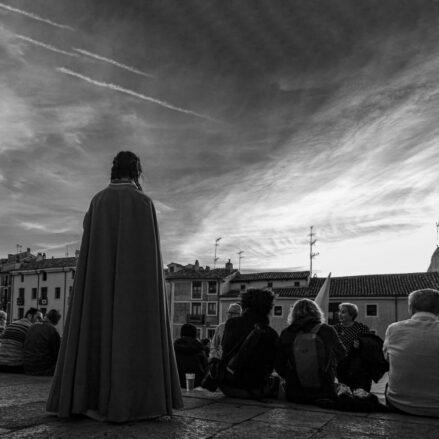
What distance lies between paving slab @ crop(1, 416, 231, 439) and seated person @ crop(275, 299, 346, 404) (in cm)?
151

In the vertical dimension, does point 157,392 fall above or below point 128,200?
below

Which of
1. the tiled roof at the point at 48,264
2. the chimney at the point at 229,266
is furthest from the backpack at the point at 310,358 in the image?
the tiled roof at the point at 48,264

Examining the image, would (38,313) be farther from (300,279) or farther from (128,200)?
(300,279)

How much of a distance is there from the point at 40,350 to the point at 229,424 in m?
4.77

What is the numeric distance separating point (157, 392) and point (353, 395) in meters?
1.93

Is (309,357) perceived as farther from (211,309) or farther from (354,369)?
(211,309)

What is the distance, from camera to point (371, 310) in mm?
46344

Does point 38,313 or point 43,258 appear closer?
point 38,313

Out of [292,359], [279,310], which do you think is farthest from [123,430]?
[279,310]

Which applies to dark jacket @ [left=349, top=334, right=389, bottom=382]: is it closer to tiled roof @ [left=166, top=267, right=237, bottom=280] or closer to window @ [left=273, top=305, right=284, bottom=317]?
window @ [left=273, top=305, right=284, bottom=317]

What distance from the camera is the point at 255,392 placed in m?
4.94

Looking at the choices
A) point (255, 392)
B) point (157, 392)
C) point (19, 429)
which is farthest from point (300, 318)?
point (19, 429)

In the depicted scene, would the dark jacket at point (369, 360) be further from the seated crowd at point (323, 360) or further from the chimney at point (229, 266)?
the chimney at point (229, 266)

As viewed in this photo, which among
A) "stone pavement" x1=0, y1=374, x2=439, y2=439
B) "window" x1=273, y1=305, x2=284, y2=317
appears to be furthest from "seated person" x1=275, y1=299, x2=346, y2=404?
"window" x1=273, y1=305, x2=284, y2=317
